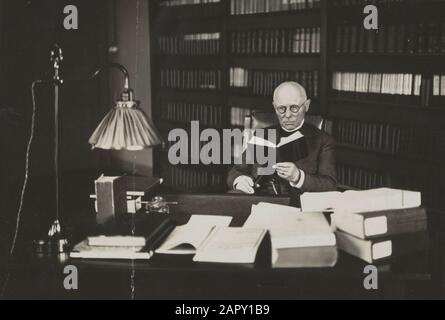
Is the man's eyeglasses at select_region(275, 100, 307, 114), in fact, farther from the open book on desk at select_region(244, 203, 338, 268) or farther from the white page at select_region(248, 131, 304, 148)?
the open book on desk at select_region(244, 203, 338, 268)

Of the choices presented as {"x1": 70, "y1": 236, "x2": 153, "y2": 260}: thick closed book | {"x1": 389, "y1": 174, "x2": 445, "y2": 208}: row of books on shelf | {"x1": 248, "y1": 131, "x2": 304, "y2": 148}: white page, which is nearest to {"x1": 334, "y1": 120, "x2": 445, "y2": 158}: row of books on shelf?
{"x1": 389, "y1": 174, "x2": 445, "y2": 208}: row of books on shelf

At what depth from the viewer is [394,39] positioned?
140 inches

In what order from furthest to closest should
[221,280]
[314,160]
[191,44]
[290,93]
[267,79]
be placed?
1. [191,44]
2. [267,79]
3. [314,160]
4. [290,93]
5. [221,280]

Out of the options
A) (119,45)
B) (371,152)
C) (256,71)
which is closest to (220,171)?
(256,71)

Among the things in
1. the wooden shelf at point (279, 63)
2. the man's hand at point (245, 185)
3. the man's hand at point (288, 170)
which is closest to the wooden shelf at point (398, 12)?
the wooden shelf at point (279, 63)

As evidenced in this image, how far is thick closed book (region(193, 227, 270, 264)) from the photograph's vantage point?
1543mm

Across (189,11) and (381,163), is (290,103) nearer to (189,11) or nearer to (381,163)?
(381,163)

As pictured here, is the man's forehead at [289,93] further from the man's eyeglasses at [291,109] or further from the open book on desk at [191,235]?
the open book on desk at [191,235]

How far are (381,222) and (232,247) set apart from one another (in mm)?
416

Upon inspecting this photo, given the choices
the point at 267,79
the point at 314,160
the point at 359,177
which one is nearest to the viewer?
the point at 314,160

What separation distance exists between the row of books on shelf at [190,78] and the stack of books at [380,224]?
10.1 feet

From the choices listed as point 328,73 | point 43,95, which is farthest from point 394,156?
point 43,95

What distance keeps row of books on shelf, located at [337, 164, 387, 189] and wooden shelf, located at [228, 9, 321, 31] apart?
3.36 feet
